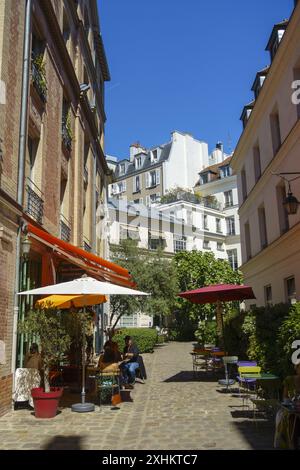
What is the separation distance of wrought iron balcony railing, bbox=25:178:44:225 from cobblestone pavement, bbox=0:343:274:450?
4.72 metres

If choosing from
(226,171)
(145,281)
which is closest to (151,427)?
(145,281)

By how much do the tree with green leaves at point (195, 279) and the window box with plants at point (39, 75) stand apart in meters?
24.0

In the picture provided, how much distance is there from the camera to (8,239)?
8883 millimetres

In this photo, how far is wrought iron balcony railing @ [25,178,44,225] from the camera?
36.6 ft

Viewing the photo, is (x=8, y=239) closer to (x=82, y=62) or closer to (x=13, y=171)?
(x=13, y=171)

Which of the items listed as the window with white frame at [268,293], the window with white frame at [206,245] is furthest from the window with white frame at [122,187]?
the window with white frame at [268,293]

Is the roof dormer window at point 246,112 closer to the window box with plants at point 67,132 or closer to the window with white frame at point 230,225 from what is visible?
the window box with plants at point 67,132

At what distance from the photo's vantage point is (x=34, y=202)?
38.0 feet

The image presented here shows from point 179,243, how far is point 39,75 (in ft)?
104

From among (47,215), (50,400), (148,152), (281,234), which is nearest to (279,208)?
(281,234)

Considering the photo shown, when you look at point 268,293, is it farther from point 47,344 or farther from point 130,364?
point 47,344

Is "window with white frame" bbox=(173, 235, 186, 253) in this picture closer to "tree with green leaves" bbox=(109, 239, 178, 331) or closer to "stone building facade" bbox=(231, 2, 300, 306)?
"tree with green leaves" bbox=(109, 239, 178, 331)

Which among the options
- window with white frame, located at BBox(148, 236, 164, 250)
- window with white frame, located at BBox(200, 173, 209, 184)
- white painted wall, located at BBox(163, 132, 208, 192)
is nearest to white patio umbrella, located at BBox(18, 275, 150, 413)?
window with white frame, located at BBox(148, 236, 164, 250)
